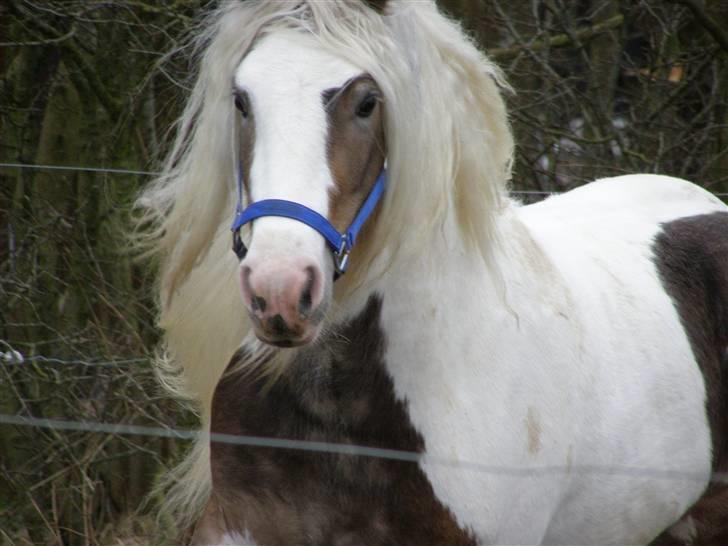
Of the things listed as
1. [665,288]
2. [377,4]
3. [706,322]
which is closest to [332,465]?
[377,4]

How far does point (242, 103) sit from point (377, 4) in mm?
364

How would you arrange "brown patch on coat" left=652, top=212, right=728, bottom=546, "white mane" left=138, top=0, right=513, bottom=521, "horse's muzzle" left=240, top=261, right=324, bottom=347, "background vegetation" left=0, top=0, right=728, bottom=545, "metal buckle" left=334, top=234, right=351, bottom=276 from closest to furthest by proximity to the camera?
1. "horse's muzzle" left=240, top=261, right=324, bottom=347
2. "metal buckle" left=334, top=234, right=351, bottom=276
3. "white mane" left=138, top=0, right=513, bottom=521
4. "brown patch on coat" left=652, top=212, right=728, bottom=546
5. "background vegetation" left=0, top=0, right=728, bottom=545

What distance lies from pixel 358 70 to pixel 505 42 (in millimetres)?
3606

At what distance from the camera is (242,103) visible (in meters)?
2.42

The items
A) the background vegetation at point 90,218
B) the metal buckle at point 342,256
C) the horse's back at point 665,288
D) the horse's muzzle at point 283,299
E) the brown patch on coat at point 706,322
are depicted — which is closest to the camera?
the horse's muzzle at point 283,299

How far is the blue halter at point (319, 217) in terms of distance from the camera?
2191 mm

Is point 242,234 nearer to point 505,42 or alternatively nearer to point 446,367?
point 446,367

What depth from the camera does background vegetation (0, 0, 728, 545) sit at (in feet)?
14.7

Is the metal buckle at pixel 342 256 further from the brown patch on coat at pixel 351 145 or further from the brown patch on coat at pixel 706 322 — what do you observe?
the brown patch on coat at pixel 706 322

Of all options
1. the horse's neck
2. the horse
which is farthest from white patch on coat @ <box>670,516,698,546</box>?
the horse's neck

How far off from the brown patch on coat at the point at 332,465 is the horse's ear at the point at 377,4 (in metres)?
0.62

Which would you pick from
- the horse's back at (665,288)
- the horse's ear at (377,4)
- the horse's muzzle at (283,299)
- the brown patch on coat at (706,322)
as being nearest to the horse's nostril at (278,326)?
the horse's muzzle at (283,299)

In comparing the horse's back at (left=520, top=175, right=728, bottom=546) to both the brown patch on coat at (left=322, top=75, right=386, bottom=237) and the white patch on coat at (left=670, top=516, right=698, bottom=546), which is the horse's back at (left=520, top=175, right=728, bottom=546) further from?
the brown patch on coat at (left=322, top=75, right=386, bottom=237)

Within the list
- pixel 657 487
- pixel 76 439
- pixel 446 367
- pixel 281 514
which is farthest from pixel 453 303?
pixel 76 439
